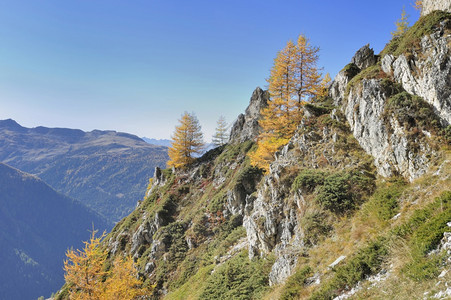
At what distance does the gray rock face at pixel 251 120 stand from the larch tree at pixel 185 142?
7.62 m

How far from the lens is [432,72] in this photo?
14336 millimetres

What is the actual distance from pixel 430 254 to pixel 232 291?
12.4 metres

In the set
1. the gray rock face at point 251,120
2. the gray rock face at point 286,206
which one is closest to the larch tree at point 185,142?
the gray rock face at point 251,120

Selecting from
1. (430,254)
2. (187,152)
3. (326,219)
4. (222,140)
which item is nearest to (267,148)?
(326,219)

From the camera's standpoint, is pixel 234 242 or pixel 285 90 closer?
pixel 234 242

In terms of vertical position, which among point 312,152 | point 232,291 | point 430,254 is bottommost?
point 232,291

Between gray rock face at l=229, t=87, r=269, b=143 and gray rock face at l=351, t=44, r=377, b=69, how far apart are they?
59.7 feet

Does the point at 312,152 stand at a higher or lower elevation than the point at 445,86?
lower

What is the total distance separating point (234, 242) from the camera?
2494cm

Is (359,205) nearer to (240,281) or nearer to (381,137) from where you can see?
(381,137)

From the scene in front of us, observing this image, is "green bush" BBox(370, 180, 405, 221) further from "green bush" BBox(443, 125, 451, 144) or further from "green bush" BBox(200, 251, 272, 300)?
"green bush" BBox(200, 251, 272, 300)

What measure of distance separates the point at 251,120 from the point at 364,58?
21.5 m

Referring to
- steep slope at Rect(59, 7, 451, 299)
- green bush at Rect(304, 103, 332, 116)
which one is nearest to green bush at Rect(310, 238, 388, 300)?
steep slope at Rect(59, 7, 451, 299)

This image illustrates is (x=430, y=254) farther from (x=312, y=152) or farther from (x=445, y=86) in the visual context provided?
(x=312, y=152)
